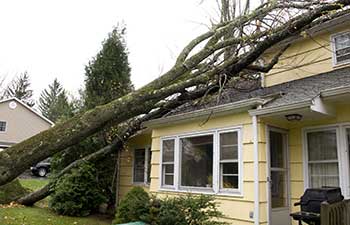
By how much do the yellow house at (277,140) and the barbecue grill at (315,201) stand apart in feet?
2.68

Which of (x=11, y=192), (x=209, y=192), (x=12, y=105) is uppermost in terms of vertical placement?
(x=12, y=105)

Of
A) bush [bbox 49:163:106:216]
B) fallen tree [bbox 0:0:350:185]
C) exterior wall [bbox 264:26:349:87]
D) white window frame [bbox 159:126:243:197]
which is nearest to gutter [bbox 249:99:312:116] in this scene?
white window frame [bbox 159:126:243:197]

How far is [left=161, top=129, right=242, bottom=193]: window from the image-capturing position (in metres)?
6.98

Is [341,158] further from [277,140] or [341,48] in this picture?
[341,48]

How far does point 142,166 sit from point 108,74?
384cm

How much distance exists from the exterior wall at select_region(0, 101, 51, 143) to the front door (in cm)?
3049

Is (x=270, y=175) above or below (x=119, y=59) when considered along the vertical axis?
below

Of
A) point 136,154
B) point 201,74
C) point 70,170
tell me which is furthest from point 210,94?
point 70,170

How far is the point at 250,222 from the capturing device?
6.25 metres

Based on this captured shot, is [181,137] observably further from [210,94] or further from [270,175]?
[270,175]

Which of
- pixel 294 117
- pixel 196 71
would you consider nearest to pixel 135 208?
pixel 196 71

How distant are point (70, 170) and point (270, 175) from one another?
6.66 m

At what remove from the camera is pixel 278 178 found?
6812mm

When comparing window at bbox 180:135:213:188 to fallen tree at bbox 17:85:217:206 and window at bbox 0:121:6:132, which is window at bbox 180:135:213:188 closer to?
fallen tree at bbox 17:85:217:206
